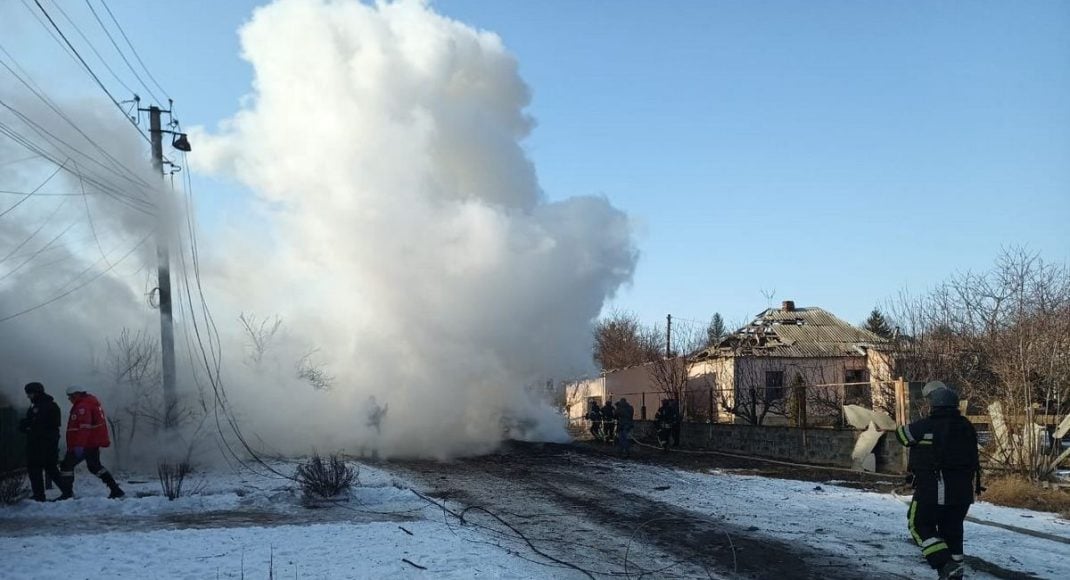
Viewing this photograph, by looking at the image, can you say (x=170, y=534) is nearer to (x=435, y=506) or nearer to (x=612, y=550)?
(x=435, y=506)

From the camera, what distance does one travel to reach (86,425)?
11.4 metres

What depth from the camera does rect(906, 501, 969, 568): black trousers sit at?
21.5 feet

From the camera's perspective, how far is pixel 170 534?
8.28 meters

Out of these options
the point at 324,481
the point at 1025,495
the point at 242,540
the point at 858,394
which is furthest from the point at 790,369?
the point at 242,540

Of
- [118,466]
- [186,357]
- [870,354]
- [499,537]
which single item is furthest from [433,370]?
[870,354]

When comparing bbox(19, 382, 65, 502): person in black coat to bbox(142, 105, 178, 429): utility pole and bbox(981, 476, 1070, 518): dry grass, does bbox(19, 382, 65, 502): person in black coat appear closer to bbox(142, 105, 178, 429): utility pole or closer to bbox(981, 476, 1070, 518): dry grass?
bbox(142, 105, 178, 429): utility pole

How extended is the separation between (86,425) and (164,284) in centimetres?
561

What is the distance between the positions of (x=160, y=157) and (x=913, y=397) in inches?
618

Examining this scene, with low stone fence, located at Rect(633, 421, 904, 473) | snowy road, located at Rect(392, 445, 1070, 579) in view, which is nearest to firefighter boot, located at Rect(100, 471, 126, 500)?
snowy road, located at Rect(392, 445, 1070, 579)

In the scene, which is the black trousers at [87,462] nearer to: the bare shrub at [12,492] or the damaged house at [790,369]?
the bare shrub at [12,492]

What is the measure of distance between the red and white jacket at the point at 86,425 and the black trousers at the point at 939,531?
34.4ft

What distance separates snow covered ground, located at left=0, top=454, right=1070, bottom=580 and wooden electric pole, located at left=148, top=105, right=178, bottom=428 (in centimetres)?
301

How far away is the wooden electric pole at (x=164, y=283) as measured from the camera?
15.8 m

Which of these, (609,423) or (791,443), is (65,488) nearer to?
(791,443)
